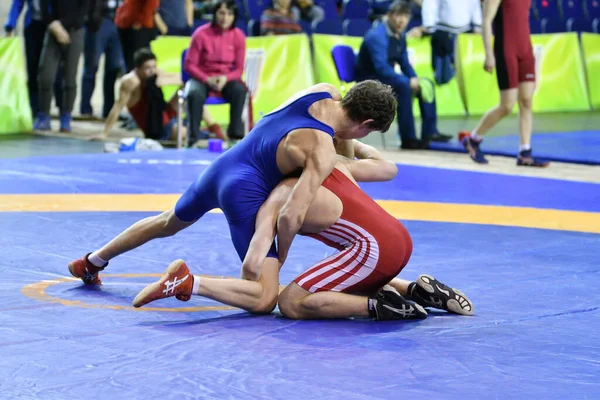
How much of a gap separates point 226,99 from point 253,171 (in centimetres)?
594

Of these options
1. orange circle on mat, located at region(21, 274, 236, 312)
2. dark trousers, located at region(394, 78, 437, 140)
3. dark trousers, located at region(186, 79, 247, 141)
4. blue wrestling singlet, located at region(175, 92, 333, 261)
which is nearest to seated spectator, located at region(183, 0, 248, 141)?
dark trousers, located at region(186, 79, 247, 141)

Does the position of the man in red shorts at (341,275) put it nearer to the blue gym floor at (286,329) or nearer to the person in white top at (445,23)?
the blue gym floor at (286,329)

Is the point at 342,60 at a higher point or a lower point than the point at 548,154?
higher

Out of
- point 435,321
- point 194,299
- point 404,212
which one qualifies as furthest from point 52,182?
point 435,321

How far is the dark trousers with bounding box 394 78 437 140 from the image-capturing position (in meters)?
10.2

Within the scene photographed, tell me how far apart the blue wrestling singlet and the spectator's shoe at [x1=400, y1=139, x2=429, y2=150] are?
6165 mm

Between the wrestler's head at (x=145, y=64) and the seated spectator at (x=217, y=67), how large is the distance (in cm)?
29

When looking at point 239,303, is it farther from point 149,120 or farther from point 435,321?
point 149,120

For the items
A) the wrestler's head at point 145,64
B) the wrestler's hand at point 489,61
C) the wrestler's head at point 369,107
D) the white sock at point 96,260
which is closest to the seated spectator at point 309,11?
the wrestler's head at point 145,64

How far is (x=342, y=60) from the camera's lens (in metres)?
10.3

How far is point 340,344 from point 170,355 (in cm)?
58

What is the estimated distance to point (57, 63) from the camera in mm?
10883

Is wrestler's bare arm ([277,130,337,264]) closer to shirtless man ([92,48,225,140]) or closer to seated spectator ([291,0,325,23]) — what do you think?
shirtless man ([92,48,225,140])

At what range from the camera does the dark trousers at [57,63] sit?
1079 centimetres
